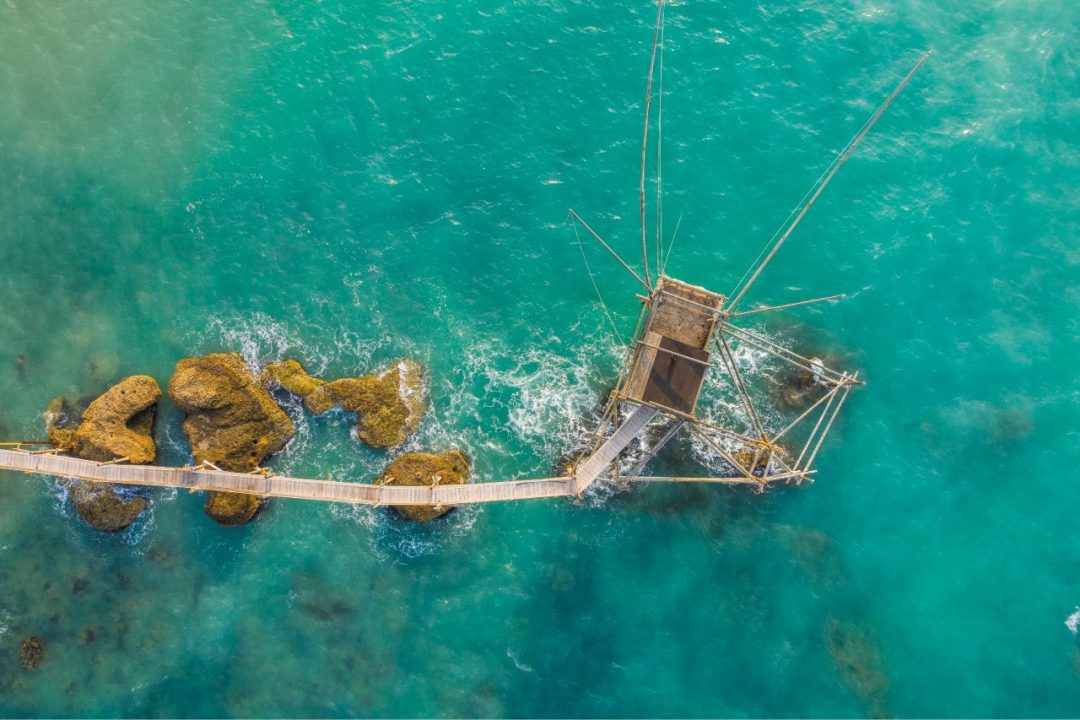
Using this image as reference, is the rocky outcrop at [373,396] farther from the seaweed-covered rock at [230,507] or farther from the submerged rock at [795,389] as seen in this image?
the submerged rock at [795,389]

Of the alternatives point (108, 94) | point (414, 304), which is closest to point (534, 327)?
point (414, 304)

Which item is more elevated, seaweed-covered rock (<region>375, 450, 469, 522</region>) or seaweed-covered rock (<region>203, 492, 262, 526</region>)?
seaweed-covered rock (<region>375, 450, 469, 522</region>)

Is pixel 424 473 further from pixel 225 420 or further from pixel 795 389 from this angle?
pixel 795 389

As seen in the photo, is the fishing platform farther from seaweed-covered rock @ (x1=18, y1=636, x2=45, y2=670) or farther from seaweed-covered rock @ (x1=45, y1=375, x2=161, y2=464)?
seaweed-covered rock @ (x1=18, y1=636, x2=45, y2=670)

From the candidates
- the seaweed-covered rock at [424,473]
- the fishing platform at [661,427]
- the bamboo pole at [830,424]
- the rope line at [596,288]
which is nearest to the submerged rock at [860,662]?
the fishing platform at [661,427]

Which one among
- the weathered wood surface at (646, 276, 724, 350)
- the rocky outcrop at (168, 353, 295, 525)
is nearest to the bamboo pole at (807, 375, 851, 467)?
the weathered wood surface at (646, 276, 724, 350)

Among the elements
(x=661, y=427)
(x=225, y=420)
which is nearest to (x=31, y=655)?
(x=225, y=420)

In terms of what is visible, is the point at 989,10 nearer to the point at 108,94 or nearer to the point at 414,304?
the point at 414,304
